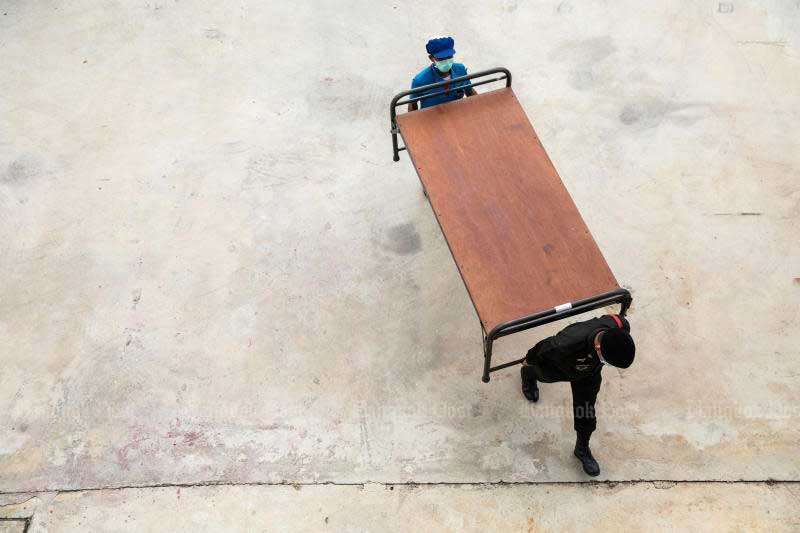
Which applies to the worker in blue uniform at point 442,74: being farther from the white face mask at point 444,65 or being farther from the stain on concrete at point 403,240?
the stain on concrete at point 403,240

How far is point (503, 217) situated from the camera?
3.63 meters

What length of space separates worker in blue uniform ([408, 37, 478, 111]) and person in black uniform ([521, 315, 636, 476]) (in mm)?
1739

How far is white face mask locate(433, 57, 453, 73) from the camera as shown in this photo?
13.8 ft

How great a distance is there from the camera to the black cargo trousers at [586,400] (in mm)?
3643

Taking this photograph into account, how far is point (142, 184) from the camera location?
534 centimetres

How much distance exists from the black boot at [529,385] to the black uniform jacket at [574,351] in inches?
15.7

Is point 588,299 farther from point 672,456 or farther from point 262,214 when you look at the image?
point 262,214

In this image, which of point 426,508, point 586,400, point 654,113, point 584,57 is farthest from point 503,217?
point 584,57

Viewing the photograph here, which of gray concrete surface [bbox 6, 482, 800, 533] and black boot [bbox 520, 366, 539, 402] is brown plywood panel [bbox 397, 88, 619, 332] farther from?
gray concrete surface [bbox 6, 482, 800, 533]

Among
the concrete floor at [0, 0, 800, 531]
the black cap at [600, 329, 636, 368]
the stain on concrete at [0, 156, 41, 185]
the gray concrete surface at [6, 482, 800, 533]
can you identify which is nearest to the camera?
the black cap at [600, 329, 636, 368]

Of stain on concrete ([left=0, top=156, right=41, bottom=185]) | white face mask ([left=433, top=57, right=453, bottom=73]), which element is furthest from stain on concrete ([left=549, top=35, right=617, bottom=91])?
stain on concrete ([left=0, top=156, right=41, bottom=185])

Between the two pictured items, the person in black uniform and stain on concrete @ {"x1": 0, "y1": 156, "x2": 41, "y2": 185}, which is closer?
the person in black uniform

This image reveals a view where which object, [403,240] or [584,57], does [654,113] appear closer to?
[584,57]

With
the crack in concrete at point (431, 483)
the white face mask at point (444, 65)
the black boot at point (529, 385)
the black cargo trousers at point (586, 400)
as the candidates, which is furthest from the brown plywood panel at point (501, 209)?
the crack in concrete at point (431, 483)
